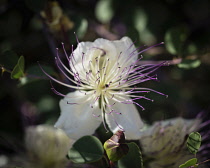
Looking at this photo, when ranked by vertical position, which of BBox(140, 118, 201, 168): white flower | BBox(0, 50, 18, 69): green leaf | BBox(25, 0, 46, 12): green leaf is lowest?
BBox(140, 118, 201, 168): white flower

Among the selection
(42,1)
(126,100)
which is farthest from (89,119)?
(42,1)

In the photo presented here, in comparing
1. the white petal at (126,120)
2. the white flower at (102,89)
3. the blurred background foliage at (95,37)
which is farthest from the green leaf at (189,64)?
the white petal at (126,120)

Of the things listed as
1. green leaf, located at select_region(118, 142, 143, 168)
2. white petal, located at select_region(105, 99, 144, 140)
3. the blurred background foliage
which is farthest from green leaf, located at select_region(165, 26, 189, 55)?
green leaf, located at select_region(118, 142, 143, 168)

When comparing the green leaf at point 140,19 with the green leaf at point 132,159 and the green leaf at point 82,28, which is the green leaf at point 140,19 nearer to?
the green leaf at point 82,28

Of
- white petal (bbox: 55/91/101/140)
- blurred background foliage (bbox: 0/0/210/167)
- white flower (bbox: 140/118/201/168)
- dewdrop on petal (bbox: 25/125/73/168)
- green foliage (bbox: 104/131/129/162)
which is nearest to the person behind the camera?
green foliage (bbox: 104/131/129/162)

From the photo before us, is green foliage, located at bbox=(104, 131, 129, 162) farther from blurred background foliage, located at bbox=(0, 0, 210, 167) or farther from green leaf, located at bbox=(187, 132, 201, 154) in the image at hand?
blurred background foliage, located at bbox=(0, 0, 210, 167)

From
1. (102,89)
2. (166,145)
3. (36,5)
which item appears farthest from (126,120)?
(36,5)
